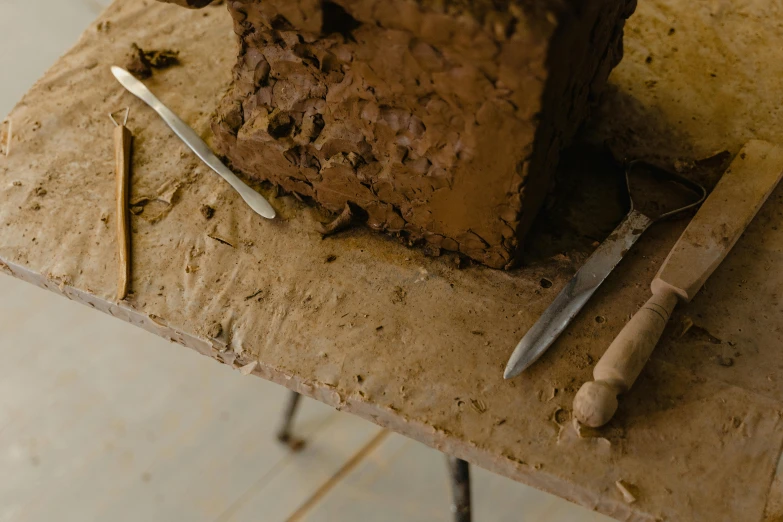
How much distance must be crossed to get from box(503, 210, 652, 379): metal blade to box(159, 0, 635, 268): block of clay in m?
0.11

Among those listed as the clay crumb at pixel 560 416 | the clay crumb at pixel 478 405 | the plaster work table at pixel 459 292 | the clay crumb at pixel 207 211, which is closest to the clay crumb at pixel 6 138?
the plaster work table at pixel 459 292

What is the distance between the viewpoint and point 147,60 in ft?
4.47

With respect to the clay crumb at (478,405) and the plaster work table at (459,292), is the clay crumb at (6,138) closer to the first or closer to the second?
the plaster work table at (459,292)

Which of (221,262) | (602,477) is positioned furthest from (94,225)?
(602,477)

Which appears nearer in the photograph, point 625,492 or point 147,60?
point 625,492

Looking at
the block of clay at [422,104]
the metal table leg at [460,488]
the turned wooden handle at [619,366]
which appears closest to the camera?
the block of clay at [422,104]

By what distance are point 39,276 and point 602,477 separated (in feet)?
3.02

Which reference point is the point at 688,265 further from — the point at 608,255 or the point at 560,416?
the point at 560,416

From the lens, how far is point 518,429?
922 mm

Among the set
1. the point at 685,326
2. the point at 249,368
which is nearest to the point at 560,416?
the point at 685,326

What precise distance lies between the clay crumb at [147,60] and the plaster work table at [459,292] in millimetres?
22

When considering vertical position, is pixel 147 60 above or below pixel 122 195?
above

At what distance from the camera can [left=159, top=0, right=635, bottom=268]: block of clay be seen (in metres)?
0.78

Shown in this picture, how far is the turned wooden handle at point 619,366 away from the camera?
89cm
